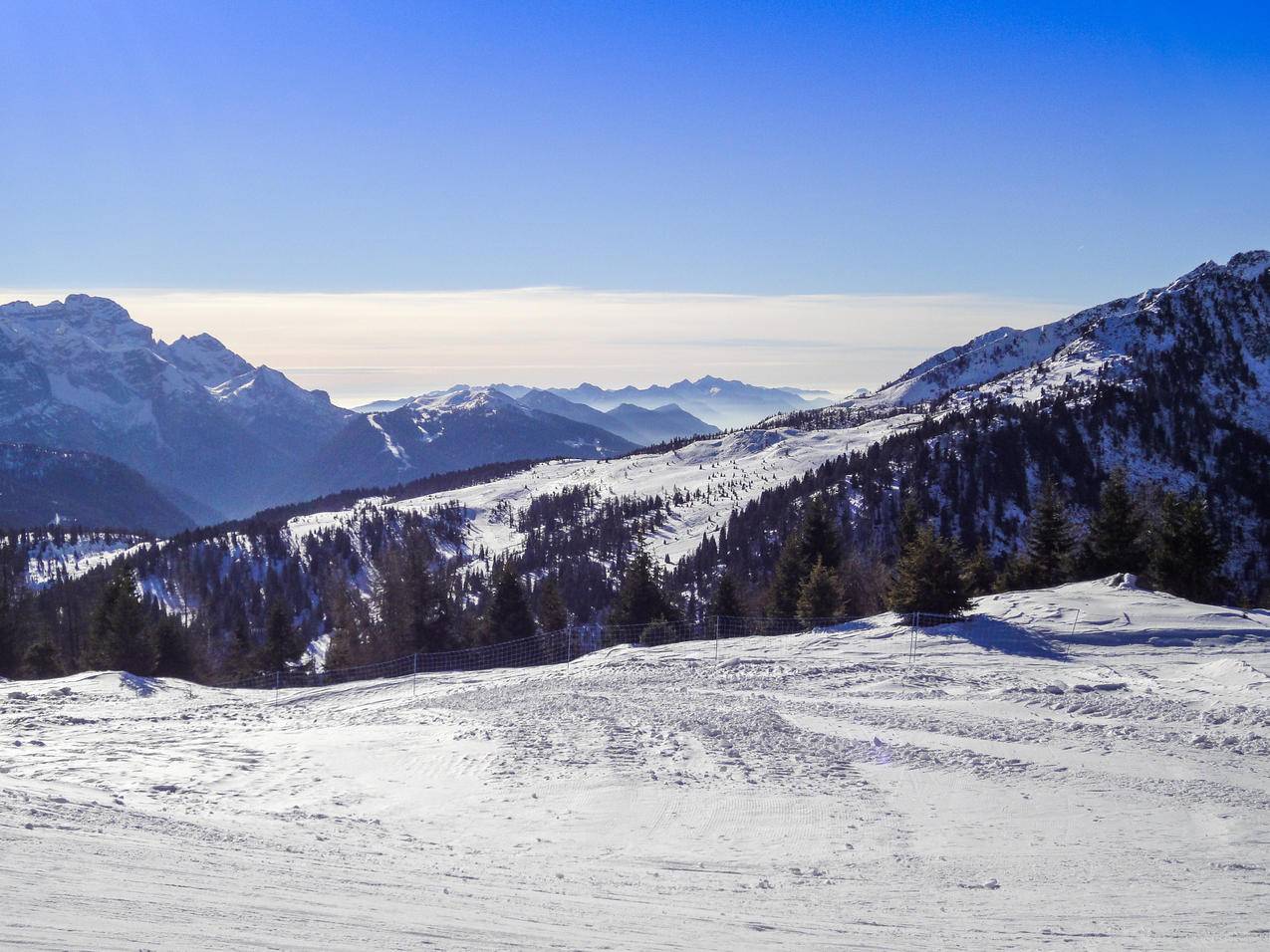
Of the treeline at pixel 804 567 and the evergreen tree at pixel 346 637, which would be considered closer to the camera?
the treeline at pixel 804 567

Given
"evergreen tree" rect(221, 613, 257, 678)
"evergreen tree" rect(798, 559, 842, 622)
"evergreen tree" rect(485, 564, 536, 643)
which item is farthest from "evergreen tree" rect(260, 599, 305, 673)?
"evergreen tree" rect(798, 559, 842, 622)

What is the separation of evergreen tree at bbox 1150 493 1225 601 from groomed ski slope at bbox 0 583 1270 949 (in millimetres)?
14311

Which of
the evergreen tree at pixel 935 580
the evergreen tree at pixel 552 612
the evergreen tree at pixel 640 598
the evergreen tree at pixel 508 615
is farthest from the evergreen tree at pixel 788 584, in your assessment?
the evergreen tree at pixel 935 580

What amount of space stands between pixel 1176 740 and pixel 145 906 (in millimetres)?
17648

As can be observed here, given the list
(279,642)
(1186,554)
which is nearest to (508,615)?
(279,642)

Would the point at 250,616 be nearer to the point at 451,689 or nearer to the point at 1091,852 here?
the point at 451,689

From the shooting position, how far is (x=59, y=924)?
7.82m

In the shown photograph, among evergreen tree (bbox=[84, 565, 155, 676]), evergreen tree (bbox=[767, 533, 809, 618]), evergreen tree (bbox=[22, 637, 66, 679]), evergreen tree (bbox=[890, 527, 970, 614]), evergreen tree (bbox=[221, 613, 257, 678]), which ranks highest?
evergreen tree (bbox=[890, 527, 970, 614])

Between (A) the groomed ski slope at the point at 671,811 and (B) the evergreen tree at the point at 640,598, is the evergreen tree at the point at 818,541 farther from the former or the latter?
(A) the groomed ski slope at the point at 671,811

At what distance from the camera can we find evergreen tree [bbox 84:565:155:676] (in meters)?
42.2

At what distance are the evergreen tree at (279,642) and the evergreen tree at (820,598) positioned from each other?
90.8 ft

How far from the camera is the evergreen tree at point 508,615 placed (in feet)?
155

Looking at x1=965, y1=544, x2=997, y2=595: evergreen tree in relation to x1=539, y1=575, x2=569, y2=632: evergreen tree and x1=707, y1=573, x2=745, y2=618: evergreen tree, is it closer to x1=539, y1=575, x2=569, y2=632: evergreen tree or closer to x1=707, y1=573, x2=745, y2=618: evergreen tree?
x1=707, y1=573, x2=745, y2=618: evergreen tree

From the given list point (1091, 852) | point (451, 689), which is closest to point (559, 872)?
point (1091, 852)
